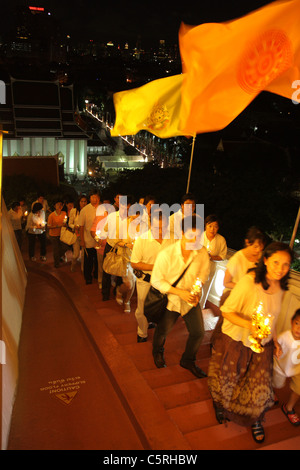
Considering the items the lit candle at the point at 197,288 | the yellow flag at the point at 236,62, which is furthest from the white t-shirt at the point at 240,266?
the yellow flag at the point at 236,62

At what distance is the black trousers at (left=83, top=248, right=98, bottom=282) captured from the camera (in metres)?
7.07

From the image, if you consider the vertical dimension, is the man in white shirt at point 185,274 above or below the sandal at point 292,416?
above

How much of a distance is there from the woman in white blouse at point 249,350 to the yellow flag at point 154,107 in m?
4.23

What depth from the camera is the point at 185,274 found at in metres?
4.04

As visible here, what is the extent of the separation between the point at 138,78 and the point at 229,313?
11517 centimetres

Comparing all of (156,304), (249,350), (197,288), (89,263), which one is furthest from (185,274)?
(89,263)

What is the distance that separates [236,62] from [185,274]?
3.35 m

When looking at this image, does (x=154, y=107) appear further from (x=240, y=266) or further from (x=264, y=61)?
(x=240, y=266)

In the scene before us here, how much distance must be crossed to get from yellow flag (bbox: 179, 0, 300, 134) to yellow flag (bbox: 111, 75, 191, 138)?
689 mm

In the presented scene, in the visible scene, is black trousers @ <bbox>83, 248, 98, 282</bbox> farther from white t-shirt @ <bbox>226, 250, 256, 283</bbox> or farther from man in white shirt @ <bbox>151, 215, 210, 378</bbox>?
white t-shirt @ <bbox>226, 250, 256, 283</bbox>

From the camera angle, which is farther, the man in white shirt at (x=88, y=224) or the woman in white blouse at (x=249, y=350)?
the man in white shirt at (x=88, y=224)

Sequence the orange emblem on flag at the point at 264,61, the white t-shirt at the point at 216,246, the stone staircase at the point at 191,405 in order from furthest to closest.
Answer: the white t-shirt at the point at 216,246 → the orange emblem on flag at the point at 264,61 → the stone staircase at the point at 191,405

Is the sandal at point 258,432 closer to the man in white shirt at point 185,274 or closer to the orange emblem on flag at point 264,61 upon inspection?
the man in white shirt at point 185,274

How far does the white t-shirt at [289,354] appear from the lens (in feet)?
11.6
